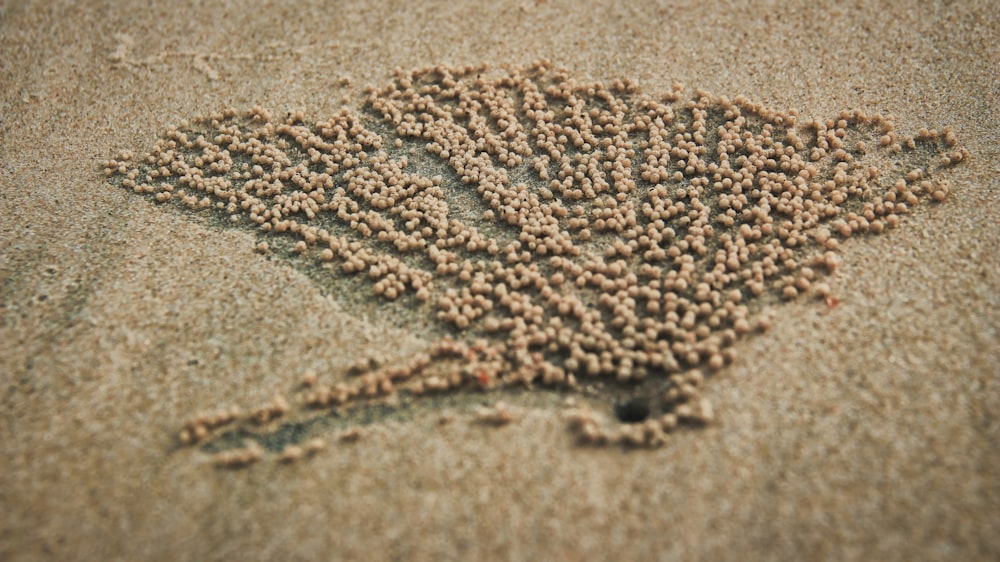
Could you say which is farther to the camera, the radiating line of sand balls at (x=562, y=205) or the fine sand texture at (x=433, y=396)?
the radiating line of sand balls at (x=562, y=205)

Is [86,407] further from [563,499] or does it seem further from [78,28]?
[78,28]

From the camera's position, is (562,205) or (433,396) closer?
(433,396)

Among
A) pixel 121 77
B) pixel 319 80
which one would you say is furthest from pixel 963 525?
pixel 121 77

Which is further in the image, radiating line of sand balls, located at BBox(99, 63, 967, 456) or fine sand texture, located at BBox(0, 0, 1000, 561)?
radiating line of sand balls, located at BBox(99, 63, 967, 456)

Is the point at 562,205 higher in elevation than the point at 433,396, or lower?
higher
